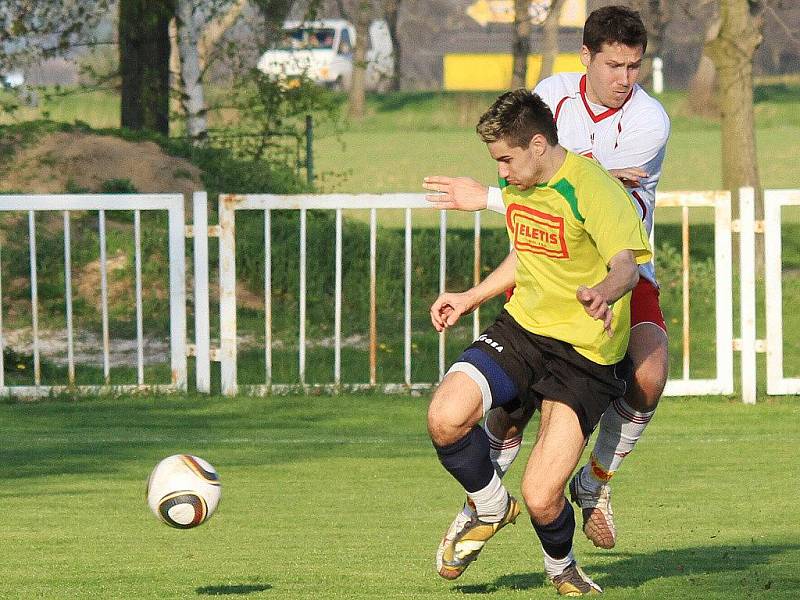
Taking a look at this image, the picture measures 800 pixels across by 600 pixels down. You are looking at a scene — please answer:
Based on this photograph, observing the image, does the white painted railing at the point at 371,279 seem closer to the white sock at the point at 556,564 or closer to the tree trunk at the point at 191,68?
the white sock at the point at 556,564

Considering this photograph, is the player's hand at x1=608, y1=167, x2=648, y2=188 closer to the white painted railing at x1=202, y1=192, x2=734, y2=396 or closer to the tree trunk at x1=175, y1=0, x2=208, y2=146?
the white painted railing at x1=202, y1=192, x2=734, y2=396

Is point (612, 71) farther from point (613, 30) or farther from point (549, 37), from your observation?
point (549, 37)

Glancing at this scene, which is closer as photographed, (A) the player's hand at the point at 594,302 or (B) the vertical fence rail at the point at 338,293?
(A) the player's hand at the point at 594,302

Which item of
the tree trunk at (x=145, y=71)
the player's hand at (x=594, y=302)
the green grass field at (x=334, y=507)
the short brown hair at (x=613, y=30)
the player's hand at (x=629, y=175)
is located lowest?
the green grass field at (x=334, y=507)

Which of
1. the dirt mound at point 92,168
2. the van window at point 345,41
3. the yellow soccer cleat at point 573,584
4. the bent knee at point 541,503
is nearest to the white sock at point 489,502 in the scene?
the bent knee at point 541,503

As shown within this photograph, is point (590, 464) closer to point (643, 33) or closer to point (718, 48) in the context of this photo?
point (643, 33)

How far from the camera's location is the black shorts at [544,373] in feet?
20.6

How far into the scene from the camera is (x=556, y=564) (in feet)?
20.6

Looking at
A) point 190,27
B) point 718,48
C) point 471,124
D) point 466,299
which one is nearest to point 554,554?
point 466,299

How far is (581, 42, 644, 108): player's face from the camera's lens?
263 inches

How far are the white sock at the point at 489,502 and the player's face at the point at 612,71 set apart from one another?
1.65 meters

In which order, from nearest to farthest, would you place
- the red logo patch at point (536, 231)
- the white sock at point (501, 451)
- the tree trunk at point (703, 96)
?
the red logo patch at point (536, 231)
the white sock at point (501, 451)
the tree trunk at point (703, 96)

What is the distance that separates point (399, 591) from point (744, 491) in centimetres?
324

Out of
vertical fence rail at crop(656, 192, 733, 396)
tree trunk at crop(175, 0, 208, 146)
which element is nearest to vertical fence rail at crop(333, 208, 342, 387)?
vertical fence rail at crop(656, 192, 733, 396)
